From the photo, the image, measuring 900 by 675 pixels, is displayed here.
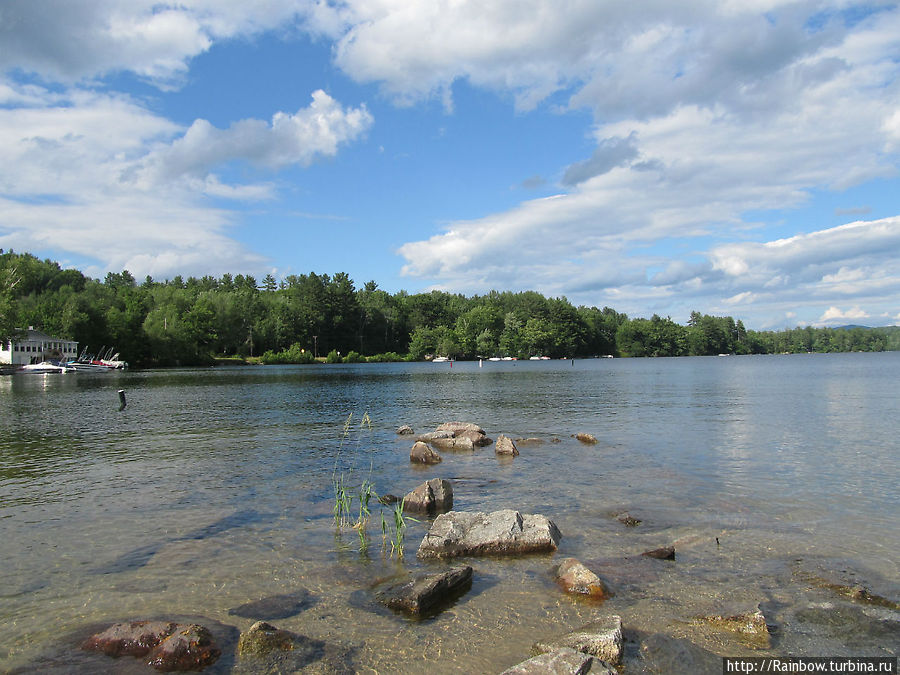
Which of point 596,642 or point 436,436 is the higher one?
point 596,642

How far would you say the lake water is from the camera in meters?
8.45

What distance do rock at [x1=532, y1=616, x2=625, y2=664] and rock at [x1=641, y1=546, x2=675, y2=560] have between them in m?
3.66

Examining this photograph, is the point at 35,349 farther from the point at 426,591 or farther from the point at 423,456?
the point at 426,591

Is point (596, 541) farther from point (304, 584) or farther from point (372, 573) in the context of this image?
point (304, 584)

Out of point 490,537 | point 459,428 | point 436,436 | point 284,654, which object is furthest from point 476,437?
point 284,654

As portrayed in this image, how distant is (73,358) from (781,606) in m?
146

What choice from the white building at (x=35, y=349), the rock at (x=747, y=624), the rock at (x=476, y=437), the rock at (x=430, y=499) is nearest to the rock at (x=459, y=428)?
the rock at (x=476, y=437)

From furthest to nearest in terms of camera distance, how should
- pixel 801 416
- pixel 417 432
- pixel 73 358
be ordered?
pixel 73 358
pixel 801 416
pixel 417 432

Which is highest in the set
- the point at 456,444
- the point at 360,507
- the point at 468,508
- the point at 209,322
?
the point at 209,322

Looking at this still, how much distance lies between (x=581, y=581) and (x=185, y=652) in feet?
20.9

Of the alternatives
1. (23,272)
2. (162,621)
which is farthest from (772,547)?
(23,272)

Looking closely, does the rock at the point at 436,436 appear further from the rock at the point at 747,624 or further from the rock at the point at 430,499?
the rock at the point at 747,624

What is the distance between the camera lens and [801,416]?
113 ft

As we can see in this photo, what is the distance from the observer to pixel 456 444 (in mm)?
Answer: 25188
